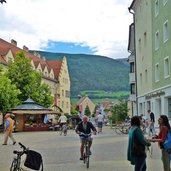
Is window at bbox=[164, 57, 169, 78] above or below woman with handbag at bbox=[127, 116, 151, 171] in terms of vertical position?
above

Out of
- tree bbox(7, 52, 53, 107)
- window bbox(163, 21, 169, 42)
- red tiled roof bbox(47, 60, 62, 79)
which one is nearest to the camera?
window bbox(163, 21, 169, 42)

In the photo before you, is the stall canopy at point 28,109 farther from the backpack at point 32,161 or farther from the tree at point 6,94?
the backpack at point 32,161

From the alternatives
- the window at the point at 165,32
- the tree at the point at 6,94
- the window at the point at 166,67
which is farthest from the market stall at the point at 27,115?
the window at the point at 165,32

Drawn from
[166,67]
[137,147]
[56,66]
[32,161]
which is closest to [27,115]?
[166,67]

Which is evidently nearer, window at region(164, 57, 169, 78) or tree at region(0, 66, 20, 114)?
window at region(164, 57, 169, 78)

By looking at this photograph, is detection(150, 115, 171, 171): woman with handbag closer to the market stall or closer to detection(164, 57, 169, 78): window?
detection(164, 57, 169, 78): window

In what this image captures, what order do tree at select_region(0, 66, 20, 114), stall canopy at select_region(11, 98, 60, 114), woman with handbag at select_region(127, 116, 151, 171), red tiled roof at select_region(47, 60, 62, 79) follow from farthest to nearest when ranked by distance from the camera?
red tiled roof at select_region(47, 60, 62, 79), tree at select_region(0, 66, 20, 114), stall canopy at select_region(11, 98, 60, 114), woman with handbag at select_region(127, 116, 151, 171)

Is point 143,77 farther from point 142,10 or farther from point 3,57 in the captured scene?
point 3,57

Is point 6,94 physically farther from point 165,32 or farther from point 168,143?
point 168,143

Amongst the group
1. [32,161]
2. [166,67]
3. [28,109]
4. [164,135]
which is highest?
[166,67]

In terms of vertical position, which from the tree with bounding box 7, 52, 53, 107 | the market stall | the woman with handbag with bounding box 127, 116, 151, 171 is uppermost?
the tree with bounding box 7, 52, 53, 107

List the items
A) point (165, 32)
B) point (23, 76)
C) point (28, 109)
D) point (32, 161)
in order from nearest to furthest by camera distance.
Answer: point (32, 161) < point (165, 32) < point (28, 109) < point (23, 76)

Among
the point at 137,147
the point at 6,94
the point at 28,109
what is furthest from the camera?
the point at 28,109

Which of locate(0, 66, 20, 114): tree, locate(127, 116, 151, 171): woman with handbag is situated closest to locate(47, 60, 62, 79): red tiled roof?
locate(0, 66, 20, 114): tree
